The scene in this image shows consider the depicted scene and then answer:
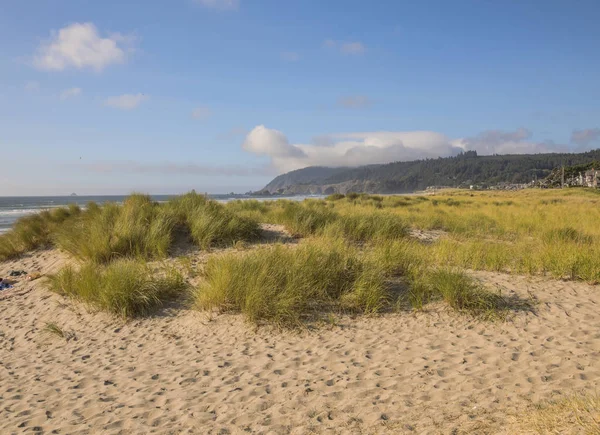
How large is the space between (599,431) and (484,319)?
3.20 meters

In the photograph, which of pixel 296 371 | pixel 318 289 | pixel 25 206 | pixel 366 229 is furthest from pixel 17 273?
pixel 25 206

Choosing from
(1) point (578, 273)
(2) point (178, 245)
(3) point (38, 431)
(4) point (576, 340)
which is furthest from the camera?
(2) point (178, 245)

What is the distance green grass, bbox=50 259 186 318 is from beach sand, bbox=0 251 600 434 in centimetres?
25

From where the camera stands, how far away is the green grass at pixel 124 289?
6.75 meters

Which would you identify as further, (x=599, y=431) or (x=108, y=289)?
(x=108, y=289)

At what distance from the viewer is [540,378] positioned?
14.0 feet

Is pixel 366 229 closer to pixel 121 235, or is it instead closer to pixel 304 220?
pixel 304 220

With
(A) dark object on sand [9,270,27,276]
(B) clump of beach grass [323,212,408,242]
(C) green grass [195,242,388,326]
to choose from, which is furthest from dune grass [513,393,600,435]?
(A) dark object on sand [9,270,27,276]

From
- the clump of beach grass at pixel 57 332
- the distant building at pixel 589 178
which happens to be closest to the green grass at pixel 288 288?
the clump of beach grass at pixel 57 332

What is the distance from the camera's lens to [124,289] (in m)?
6.84

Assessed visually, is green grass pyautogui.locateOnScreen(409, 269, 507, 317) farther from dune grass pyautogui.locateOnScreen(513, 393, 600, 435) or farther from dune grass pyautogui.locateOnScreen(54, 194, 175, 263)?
dune grass pyautogui.locateOnScreen(54, 194, 175, 263)

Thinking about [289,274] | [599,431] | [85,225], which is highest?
[85,225]

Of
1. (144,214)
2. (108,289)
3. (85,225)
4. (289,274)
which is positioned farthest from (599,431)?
(85,225)

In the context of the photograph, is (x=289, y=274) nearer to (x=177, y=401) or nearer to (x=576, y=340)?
(x=177, y=401)
